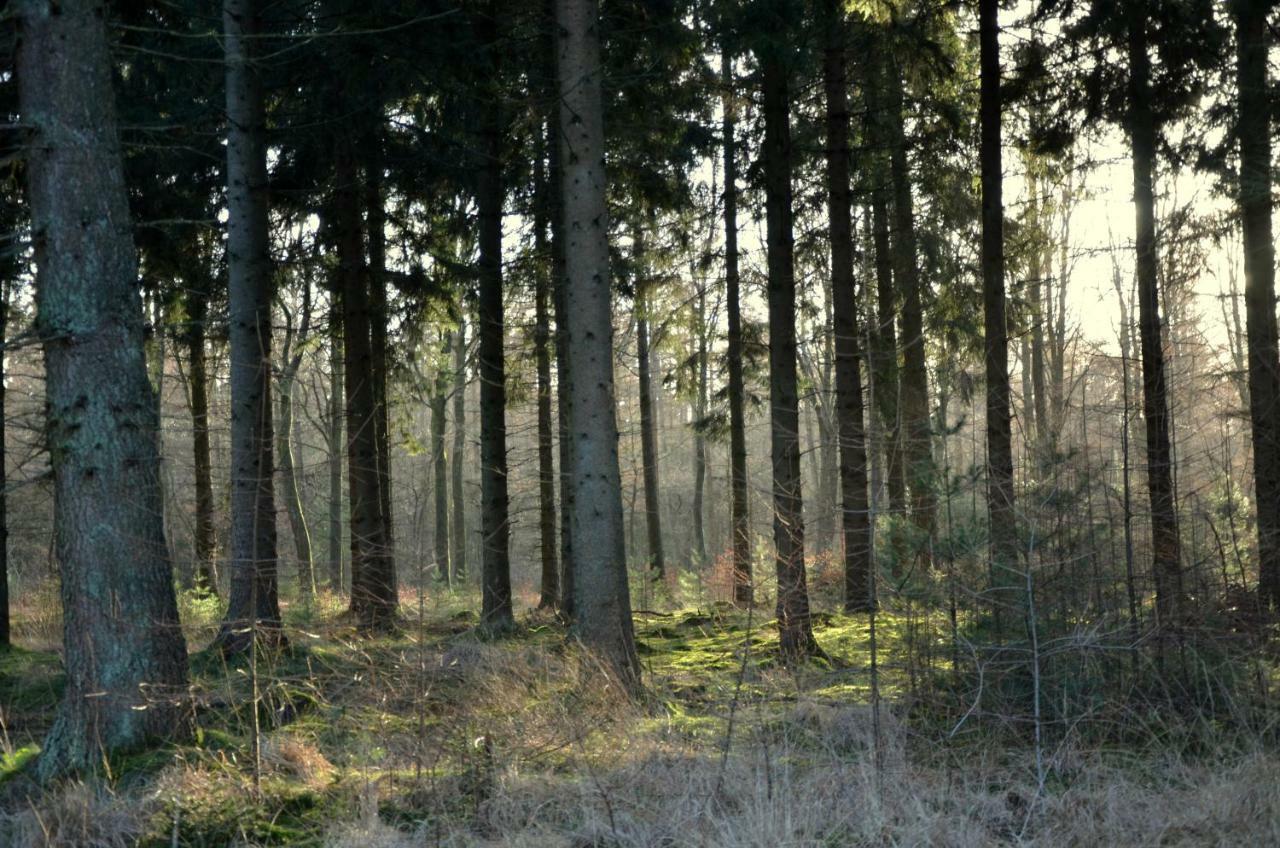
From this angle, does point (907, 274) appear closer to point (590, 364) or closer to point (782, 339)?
point (782, 339)

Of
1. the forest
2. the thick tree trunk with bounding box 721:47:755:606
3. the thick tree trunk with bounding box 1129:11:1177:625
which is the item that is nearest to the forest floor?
the forest

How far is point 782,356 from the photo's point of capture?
11000 millimetres

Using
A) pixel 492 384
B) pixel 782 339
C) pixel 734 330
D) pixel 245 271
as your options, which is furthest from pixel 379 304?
pixel 782 339

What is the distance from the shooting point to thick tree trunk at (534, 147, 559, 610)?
15180mm

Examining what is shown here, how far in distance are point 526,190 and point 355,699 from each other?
10.4 metres

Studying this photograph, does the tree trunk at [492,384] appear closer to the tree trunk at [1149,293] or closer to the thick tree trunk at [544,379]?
the thick tree trunk at [544,379]

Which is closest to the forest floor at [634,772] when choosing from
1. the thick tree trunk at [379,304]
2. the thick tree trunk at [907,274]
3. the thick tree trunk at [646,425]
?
the thick tree trunk at [379,304]

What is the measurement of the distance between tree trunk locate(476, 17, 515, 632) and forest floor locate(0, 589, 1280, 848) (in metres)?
4.52

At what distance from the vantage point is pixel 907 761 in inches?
255

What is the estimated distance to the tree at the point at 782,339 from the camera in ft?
33.3

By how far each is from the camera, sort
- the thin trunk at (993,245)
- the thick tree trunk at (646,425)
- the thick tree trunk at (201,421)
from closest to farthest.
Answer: the thin trunk at (993,245), the thick tree trunk at (201,421), the thick tree trunk at (646,425)

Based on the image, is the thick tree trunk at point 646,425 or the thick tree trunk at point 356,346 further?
the thick tree trunk at point 646,425

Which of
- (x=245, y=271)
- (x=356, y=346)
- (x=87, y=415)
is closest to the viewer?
(x=87, y=415)

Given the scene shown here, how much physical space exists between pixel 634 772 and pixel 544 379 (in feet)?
34.6
